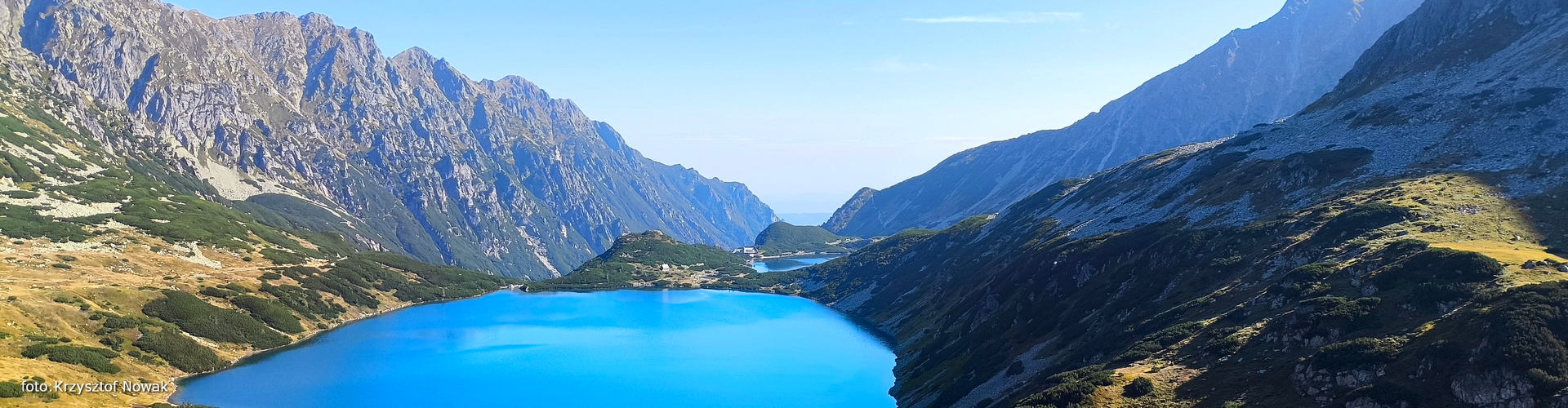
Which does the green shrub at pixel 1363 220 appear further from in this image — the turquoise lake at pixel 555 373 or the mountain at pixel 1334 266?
the turquoise lake at pixel 555 373

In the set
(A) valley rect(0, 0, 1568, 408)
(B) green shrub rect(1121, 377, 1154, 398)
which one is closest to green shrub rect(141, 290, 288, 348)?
(A) valley rect(0, 0, 1568, 408)

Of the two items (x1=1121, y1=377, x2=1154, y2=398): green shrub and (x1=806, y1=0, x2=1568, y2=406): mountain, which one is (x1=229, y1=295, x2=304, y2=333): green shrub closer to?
(x1=806, y1=0, x2=1568, y2=406): mountain

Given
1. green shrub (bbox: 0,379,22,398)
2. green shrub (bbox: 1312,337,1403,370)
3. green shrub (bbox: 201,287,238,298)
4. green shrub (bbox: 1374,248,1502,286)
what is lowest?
green shrub (bbox: 1312,337,1403,370)

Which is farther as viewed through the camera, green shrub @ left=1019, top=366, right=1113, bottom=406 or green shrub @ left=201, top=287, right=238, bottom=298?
green shrub @ left=201, top=287, right=238, bottom=298

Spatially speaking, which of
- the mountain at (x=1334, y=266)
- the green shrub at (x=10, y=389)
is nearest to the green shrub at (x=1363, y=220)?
the mountain at (x=1334, y=266)

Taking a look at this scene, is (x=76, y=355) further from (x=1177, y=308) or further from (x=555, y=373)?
(x=1177, y=308)
